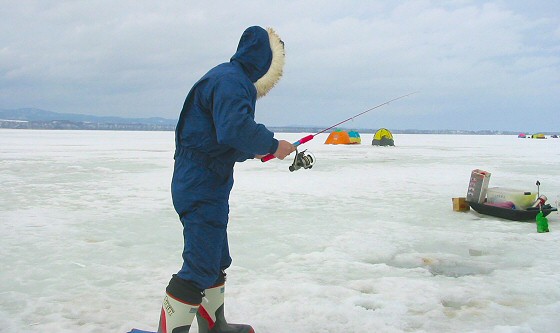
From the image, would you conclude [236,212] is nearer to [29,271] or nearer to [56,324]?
[29,271]

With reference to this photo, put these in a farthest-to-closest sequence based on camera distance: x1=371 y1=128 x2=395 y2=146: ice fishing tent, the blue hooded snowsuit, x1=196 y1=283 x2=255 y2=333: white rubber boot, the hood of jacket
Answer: x1=371 y1=128 x2=395 y2=146: ice fishing tent → x1=196 y1=283 x2=255 y2=333: white rubber boot → the hood of jacket → the blue hooded snowsuit

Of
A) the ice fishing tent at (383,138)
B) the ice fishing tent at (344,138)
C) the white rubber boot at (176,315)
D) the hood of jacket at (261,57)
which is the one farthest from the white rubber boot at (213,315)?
the ice fishing tent at (344,138)

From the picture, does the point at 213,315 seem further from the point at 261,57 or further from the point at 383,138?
the point at 383,138

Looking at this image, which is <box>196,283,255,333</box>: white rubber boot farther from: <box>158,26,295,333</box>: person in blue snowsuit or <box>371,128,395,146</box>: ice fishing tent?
<box>371,128,395,146</box>: ice fishing tent

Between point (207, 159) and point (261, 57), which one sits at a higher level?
point (261, 57)

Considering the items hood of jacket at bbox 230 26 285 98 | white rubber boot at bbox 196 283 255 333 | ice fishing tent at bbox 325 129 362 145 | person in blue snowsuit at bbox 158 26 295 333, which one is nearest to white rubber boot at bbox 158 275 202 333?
person in blue snowsuit at bbox 158 26 295 333

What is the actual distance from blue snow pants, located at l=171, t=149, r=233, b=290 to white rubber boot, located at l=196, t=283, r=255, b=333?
11.3 inches

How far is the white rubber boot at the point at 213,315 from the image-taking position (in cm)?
237

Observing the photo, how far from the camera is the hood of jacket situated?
7.10 feet

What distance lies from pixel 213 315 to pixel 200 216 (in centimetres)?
64

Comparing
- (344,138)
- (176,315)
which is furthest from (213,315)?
(344,138)

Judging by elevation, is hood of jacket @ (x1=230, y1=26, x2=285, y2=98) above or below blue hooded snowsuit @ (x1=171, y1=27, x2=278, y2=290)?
above

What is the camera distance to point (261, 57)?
7.18 ft

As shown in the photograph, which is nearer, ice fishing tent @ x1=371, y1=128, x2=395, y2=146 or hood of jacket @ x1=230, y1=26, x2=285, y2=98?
hood of jacket @ x1=230, y1=26, x2=285, y2=98
